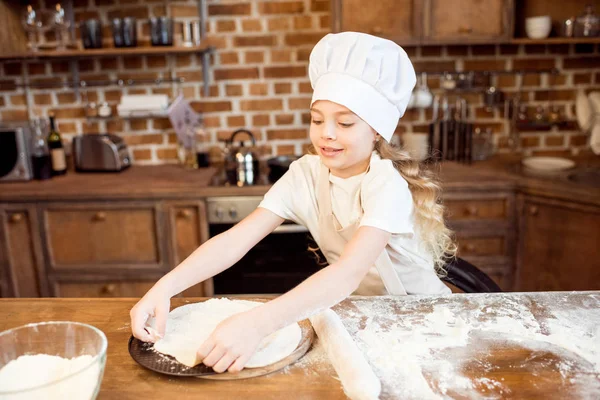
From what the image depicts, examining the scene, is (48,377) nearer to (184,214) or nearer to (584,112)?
(184,214)

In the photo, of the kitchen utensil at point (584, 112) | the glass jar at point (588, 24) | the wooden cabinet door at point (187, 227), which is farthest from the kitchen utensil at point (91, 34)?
the kitchen utensil at point (584, 112)

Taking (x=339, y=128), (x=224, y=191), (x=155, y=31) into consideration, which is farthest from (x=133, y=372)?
(x=155, y=31)

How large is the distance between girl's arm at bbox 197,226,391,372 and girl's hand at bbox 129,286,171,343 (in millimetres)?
132

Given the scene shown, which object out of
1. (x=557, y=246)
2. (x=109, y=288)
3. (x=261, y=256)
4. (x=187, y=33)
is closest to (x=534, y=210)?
(x=557, y=246)

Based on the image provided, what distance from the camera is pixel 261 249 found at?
2.47 meters

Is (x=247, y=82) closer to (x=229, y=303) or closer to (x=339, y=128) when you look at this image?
(x=339, y=128)

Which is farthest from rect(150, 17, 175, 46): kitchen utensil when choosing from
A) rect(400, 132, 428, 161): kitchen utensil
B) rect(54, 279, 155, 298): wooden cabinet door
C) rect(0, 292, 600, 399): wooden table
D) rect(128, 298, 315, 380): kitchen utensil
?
rect(128, 298, 315, 380): kitchen utensil

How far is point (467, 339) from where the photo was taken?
0.99m

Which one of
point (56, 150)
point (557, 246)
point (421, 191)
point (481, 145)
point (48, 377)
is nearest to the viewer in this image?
point (48, 377)

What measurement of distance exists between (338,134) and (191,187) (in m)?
1.34

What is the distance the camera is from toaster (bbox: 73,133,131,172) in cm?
272

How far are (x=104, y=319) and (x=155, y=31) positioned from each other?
6.10 ft

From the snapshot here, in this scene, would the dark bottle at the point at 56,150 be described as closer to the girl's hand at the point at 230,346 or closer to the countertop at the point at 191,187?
the countertop at the point at 191,187

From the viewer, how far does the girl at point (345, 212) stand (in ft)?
3.33
